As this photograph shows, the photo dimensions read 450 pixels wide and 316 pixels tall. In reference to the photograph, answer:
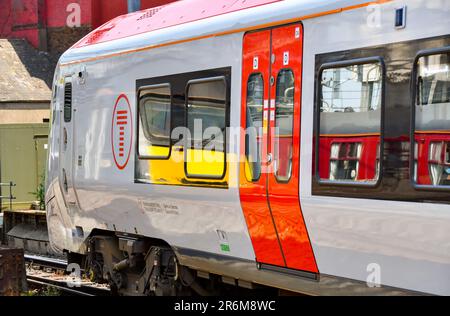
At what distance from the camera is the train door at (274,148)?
689 cm

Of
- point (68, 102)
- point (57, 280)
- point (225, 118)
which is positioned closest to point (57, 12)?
point (57, 280)

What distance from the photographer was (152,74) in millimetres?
8914

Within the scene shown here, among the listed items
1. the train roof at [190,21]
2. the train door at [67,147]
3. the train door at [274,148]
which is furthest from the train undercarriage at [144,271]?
the train roof at [190,21]

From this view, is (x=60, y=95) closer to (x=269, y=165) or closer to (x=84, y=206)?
(x=84, y=206)

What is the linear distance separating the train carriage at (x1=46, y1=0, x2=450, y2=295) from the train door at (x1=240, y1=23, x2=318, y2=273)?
14 millimetres

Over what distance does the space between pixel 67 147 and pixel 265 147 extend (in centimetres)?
412

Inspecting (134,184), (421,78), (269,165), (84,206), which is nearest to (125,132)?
(134,184)

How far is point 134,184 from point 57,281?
443cm

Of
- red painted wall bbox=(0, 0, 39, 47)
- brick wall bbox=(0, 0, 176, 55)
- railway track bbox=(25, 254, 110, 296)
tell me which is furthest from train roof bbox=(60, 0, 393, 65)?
red painted wall bbox=(0, 0, 39, 47)

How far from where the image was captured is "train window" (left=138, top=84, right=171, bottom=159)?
864cm

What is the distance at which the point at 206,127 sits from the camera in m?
8.03

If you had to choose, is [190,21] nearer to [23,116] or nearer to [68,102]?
[68,102]

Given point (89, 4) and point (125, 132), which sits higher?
point (89, 4)

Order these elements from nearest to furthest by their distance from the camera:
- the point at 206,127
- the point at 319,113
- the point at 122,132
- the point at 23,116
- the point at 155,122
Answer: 1. the point at 319,113
2. the point at 206,127
3. the point at 155,122
4. the point at 122,132
5. the point at 23,116
